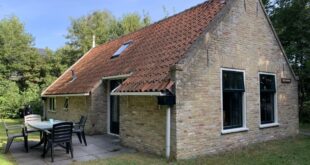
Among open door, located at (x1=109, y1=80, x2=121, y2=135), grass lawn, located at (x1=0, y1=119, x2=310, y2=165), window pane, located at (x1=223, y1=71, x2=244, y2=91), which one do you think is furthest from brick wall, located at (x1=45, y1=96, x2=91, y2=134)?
window pane, located at (x1=223, y1=71, x2=244, y2=91)

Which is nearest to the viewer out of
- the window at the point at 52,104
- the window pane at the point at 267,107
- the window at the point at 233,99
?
the window at the point at 233,99

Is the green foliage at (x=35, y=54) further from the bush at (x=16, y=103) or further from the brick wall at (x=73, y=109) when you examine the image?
the brick wall at (x=73, y=109)

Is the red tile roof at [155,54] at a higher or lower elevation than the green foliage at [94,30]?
lower

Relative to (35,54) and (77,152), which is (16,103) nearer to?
(35,54)

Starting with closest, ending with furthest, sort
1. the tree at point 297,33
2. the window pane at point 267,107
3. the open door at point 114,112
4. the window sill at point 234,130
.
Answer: the window sill at point 234,130
the window pane at point 267,107
the open door at point 114,112
the tree at point 297,33

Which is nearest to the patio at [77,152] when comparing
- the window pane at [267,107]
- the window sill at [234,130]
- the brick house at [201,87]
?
the brick house at [201,87]

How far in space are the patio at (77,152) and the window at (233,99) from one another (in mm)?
3474

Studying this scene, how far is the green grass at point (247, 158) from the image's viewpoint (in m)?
8.06

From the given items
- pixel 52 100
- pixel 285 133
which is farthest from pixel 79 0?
pixel 285 133

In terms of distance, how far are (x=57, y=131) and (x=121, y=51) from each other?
24.6 ft

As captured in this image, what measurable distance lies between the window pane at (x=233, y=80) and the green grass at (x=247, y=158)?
2144 mm

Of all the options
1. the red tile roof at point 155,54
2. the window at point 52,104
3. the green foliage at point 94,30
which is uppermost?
the green foliage at point 94,30

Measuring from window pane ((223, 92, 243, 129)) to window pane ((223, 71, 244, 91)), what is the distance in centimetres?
22

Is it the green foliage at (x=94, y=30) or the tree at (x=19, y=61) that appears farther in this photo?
the green foliage at (x=94, y=30)
